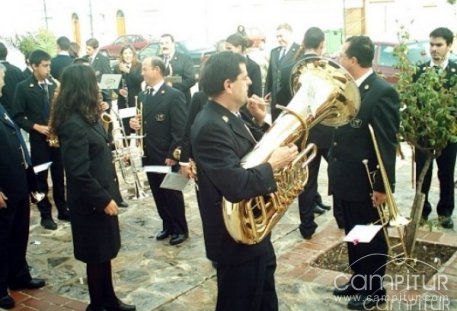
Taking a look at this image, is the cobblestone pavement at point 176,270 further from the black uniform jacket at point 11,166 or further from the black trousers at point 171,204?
the black uniform jacket at point 11,166

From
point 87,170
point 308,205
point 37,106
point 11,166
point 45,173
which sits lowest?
point 308,205

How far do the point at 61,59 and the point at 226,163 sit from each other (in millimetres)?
6699

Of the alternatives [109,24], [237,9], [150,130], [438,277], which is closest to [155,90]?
[150,130]

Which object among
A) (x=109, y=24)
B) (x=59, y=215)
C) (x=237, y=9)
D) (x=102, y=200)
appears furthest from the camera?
(x=109, y=24)

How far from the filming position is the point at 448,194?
584cm

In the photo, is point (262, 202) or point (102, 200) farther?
point (102, 200)

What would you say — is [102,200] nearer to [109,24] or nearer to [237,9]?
[237,9]

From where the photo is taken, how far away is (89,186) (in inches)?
148

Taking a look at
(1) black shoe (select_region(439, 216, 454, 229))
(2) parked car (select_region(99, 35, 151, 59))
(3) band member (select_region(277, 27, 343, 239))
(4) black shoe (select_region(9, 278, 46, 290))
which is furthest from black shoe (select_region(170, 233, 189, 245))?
(2) parked car (select_region(99, 35, 151, 59))

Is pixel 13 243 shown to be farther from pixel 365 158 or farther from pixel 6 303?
pixel 365 158

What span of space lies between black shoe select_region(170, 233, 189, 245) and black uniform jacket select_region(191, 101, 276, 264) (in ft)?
8.60

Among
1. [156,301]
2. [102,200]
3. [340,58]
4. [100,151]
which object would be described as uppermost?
[340,58]

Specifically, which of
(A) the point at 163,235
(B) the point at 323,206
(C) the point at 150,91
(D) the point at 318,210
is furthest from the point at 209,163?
(B) the point at 323,206

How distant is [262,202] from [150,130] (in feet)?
9.23
